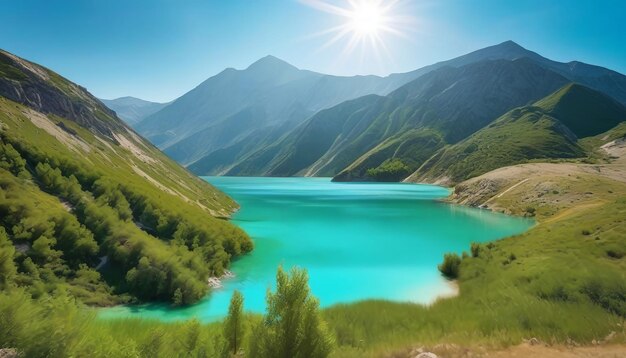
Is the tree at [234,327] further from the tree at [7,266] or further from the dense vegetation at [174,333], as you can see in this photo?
the tree at [7,266]

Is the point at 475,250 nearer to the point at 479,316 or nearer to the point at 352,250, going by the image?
the point at 352,250

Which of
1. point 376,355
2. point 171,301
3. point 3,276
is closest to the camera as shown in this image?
point 376,355

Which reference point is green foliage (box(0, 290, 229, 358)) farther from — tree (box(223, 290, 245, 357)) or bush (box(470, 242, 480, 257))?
bush (box(470, 242, 480, 257))

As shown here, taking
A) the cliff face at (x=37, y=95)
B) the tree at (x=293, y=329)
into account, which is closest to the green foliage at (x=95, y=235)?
the tree at (x=293, y=329)

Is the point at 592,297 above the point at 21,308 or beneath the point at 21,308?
above

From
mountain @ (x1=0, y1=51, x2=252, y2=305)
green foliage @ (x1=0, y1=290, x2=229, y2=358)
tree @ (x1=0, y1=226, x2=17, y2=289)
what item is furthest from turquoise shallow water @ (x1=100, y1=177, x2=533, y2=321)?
green foliage @ (x1=0, y1=290, x2=229, y2=358)

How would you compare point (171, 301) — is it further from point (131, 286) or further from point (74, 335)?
point (74, 335)

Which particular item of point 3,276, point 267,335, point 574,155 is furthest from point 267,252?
point 574,155

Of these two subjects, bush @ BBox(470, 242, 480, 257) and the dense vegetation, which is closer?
the dense vegetation
